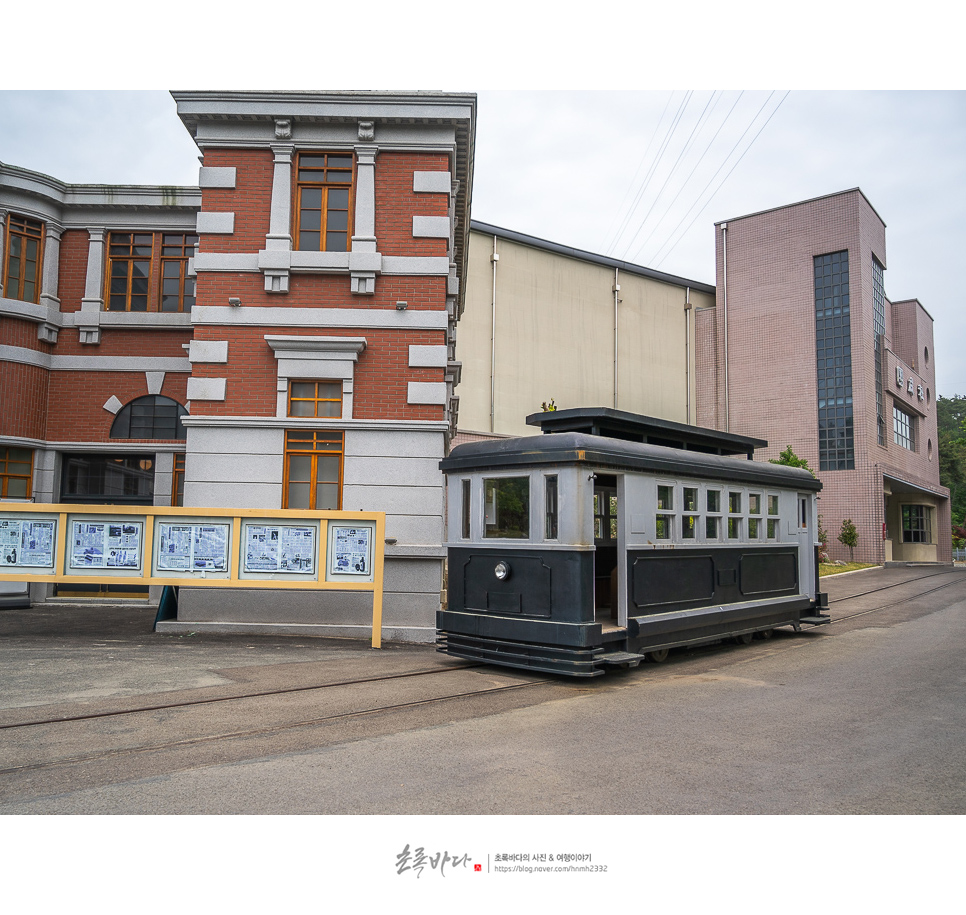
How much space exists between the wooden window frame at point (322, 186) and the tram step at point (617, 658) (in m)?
7.93

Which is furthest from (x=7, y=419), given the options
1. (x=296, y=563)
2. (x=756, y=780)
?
(x=756, y=780)

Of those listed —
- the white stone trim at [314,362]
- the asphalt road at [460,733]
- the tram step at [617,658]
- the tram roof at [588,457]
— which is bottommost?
the asphalt road at [460,733]

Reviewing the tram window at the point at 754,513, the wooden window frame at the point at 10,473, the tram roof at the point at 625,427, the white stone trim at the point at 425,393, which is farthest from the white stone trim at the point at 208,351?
the tram window at the point at 754,513

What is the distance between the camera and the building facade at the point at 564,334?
109ft

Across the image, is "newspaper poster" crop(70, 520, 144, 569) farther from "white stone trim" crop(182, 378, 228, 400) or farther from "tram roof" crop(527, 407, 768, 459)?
"tram roof" crop(527, 407, 768, 459)

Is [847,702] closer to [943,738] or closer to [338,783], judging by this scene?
[943,738]

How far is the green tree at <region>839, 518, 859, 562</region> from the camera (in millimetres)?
35312

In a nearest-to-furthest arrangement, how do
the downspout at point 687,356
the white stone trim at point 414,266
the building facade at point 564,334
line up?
the white stone trim at point 414,266 < the building facade at point 564,334 < the downspout at point 687,356

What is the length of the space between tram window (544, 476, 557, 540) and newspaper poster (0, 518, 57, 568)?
23.5 ft

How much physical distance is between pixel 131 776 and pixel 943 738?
6032 millimetres

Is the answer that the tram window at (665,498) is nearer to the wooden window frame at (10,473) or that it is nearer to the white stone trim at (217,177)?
the white stone trim at (217,177)

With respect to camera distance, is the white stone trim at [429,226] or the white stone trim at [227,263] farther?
the white stone trim at [429,226]

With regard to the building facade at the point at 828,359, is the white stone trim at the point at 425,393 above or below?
below

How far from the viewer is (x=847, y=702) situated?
7289mm
